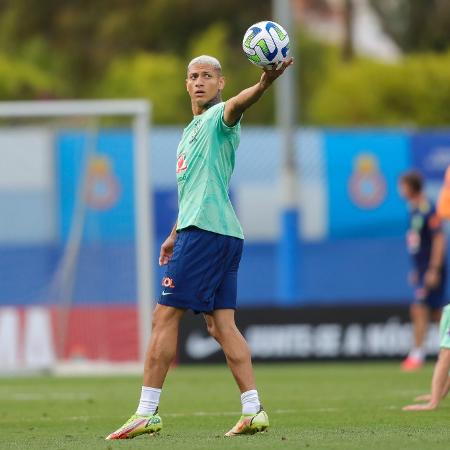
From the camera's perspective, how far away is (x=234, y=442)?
29.8 ft

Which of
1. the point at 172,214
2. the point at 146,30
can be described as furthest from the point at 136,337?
the point at 146,30

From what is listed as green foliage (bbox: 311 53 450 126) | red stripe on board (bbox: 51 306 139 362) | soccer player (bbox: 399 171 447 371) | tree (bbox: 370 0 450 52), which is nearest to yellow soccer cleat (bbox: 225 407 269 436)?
red stripe on board (bbox: 51 306 139 362)

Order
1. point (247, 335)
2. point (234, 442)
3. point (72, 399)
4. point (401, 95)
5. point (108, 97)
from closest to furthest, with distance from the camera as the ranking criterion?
point (234, 442), point (72, 399), point (247, 335), point (401, 95), point (108, 97)

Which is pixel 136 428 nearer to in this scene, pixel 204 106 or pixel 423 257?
pixel 204 106

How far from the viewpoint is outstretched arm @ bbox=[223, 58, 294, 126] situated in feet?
29.4

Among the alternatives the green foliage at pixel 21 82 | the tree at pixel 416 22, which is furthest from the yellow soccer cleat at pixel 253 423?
the tree at pixel 416 22

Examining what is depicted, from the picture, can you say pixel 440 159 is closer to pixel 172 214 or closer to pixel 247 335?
pixel 172 214

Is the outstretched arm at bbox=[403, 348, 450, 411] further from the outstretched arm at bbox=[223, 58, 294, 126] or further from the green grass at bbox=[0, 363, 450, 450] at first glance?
the outstretched arm at bbox=[223, 58, 294, 126]

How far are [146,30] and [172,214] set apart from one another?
2158 centimetres

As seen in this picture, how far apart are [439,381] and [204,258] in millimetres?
2594

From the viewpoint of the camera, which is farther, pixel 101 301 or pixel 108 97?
pixel 108 97

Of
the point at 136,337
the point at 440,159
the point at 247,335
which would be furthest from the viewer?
the point at 440,159

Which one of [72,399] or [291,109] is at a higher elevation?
[291,109]

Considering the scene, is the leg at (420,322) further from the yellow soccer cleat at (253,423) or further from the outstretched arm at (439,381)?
the yellow soccer cleat at (253,423)
